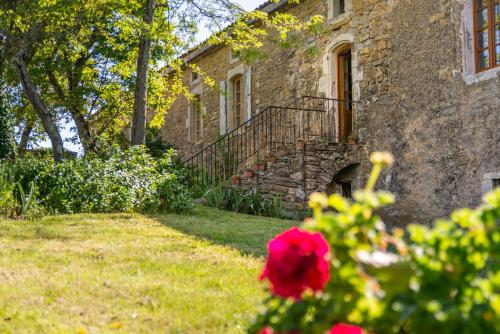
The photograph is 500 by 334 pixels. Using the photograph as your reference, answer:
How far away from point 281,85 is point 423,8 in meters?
4.36

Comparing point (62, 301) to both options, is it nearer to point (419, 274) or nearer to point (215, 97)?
point (419, 274)

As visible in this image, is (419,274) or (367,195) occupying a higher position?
(367,195)

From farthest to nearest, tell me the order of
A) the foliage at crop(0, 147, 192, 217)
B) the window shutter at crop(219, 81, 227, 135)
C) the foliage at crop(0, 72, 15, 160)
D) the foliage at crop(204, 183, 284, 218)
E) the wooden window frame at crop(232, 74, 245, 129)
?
1. the window shutter at crop(219, 81, 227, 135)
2. the wooden window frame at crop(232, 74, 245, 129)
3. the foliage at crop(0, 72, 15, 160)
4. the foliage at crop(204, 183, 284, 218)
5. the foliage at crop(0, 147, 192, 217)

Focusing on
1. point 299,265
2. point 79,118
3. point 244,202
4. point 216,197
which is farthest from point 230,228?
point 79,118

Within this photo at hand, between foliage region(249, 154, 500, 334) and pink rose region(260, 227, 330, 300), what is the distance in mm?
18

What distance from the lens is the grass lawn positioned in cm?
355

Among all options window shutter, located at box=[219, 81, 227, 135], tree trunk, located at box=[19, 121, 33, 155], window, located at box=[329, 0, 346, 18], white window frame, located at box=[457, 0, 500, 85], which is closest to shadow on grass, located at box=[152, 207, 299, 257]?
white window frame, located at box=[457, 0, 500, 85]

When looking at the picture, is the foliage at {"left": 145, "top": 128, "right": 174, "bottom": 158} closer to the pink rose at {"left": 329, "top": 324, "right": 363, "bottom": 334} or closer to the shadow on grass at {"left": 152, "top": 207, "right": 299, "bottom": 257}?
the shadow on grass at {"left": 152, "top": 207, "right": 299, "bottom": 257}

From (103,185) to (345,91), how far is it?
17.8 ft

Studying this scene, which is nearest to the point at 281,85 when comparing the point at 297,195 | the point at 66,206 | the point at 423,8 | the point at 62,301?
the point at 297,195

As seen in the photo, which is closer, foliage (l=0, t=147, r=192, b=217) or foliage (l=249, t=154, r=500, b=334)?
foliage (l=249, t=154, r=500, b=334)

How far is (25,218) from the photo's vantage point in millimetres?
7473

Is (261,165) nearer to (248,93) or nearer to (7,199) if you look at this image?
(248,93)

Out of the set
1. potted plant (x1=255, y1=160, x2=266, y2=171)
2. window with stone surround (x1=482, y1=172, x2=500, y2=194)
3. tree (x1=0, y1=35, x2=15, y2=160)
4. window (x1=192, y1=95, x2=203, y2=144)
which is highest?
window (x1=192, y1=95, x2=203, y2=144)
